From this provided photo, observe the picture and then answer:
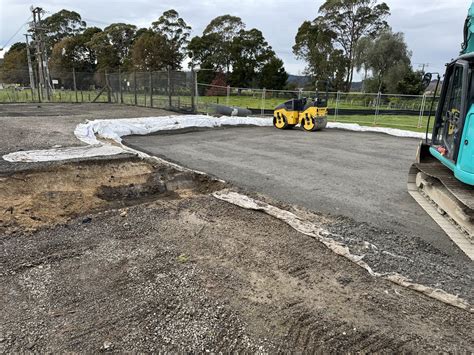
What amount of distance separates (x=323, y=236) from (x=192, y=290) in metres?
1.76

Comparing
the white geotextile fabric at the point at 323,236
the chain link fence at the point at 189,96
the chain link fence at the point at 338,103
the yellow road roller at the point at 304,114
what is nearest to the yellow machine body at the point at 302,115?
the yellow road roller at the point at 304,114

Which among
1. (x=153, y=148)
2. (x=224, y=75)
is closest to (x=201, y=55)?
(x=224, y=75)

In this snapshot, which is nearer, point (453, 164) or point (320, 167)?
point (453, 164)

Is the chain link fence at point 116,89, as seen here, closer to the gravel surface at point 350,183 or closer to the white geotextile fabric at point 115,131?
the white geotextile fabric at point 115,131

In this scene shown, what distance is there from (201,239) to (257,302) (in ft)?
4.49

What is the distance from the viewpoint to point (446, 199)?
512cm

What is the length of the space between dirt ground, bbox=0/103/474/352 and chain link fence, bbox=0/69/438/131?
15331mm

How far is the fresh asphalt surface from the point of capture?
5363 millimetres

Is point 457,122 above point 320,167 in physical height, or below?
above

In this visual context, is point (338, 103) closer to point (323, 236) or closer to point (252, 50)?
point (323, 236)

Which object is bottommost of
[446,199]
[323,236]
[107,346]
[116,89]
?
[107,346]

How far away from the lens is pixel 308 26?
2144 inches

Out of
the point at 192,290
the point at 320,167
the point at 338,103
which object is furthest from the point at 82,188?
the point at 338,103

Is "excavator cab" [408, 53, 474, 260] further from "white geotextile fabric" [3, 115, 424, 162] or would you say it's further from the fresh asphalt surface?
"white geotextile fabric" [3, 115, 424, 162]
